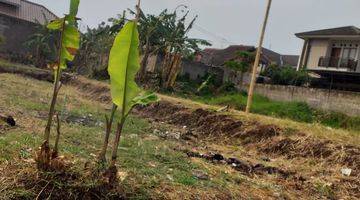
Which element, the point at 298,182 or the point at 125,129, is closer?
the point at 298,182

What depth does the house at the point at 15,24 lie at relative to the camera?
123 ft

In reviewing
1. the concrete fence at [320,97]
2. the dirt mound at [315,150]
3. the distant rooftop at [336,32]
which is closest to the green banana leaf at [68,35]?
the dirt mound at [315,150]

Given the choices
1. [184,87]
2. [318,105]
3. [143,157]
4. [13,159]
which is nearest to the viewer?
[13,159]

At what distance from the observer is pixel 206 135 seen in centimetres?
1245

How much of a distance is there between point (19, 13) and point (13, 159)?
37370 mm

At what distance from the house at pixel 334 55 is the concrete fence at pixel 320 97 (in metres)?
5.27

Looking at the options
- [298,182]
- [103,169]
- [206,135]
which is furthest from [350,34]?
[103,169]

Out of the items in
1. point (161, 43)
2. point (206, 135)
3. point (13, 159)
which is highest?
point (161, 43)

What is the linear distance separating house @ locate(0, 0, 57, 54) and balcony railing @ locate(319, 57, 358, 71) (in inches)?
811

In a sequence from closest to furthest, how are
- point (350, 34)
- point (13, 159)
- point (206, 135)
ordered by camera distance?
point (13, 159) < point (206, 135) < point (350, 34)

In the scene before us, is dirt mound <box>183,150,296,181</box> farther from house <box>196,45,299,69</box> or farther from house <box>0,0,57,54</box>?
house <box>196,45,299,69</box>

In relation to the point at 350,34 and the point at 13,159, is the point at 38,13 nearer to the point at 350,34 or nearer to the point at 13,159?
the point at 350,34

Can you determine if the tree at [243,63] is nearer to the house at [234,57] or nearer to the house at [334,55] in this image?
the house at [234,57]

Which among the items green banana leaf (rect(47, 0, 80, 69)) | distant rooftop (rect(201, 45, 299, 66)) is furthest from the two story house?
green banana leaf (rect(47, 0, 80, 69))
